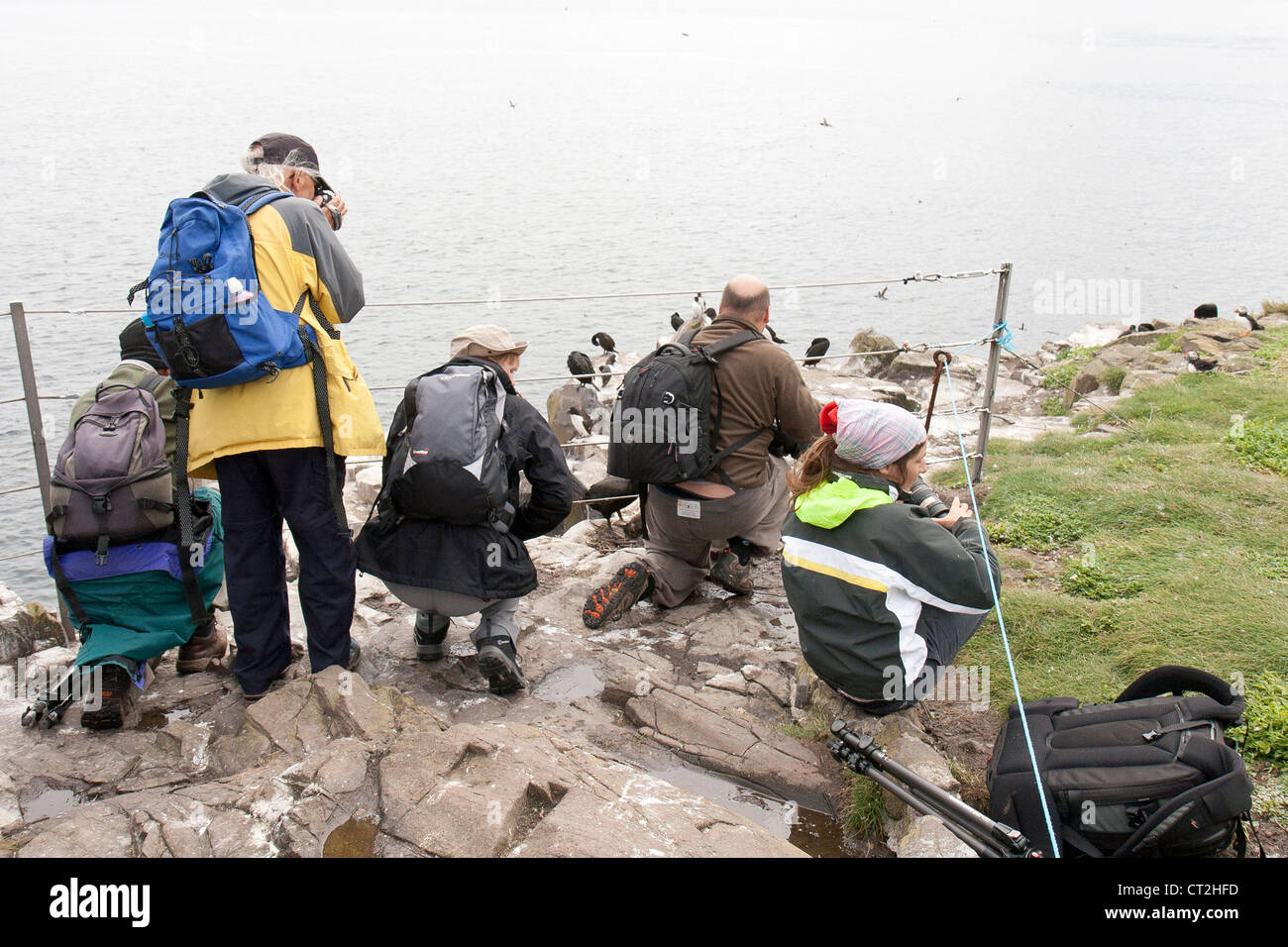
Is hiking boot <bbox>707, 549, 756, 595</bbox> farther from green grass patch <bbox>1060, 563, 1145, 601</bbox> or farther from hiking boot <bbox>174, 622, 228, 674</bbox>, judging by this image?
hiking boot <bbox>174, 622, 228, 674</bbox>

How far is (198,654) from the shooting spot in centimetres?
436

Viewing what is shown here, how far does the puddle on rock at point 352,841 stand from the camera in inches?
113

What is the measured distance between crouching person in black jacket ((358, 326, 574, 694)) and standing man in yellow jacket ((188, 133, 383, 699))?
217 millimetres

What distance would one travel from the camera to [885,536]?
3.30m

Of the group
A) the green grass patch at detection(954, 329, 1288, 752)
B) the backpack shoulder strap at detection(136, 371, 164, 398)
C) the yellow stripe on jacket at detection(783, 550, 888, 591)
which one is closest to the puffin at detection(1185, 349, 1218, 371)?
the green grass patch at detection(954, 329, 1288, 752)

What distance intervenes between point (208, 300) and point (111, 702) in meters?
1.60

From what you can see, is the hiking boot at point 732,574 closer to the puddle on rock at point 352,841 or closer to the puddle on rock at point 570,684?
the puddle on rock at point 570,684

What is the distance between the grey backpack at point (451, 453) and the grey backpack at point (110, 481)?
89 centimetres

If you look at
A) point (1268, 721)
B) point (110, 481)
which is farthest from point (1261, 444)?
point (110, 481)

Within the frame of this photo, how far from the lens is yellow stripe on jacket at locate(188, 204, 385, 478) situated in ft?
12.0

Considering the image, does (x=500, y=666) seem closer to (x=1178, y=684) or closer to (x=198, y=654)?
(x=198, y=654)

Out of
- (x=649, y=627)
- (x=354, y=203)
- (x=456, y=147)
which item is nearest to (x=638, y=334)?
(x=354, y=203)

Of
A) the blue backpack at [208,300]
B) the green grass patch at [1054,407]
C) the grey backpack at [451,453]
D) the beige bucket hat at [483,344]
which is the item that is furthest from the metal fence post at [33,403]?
the green grass patch at [1054,407]

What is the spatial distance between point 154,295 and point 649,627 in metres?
2.63
